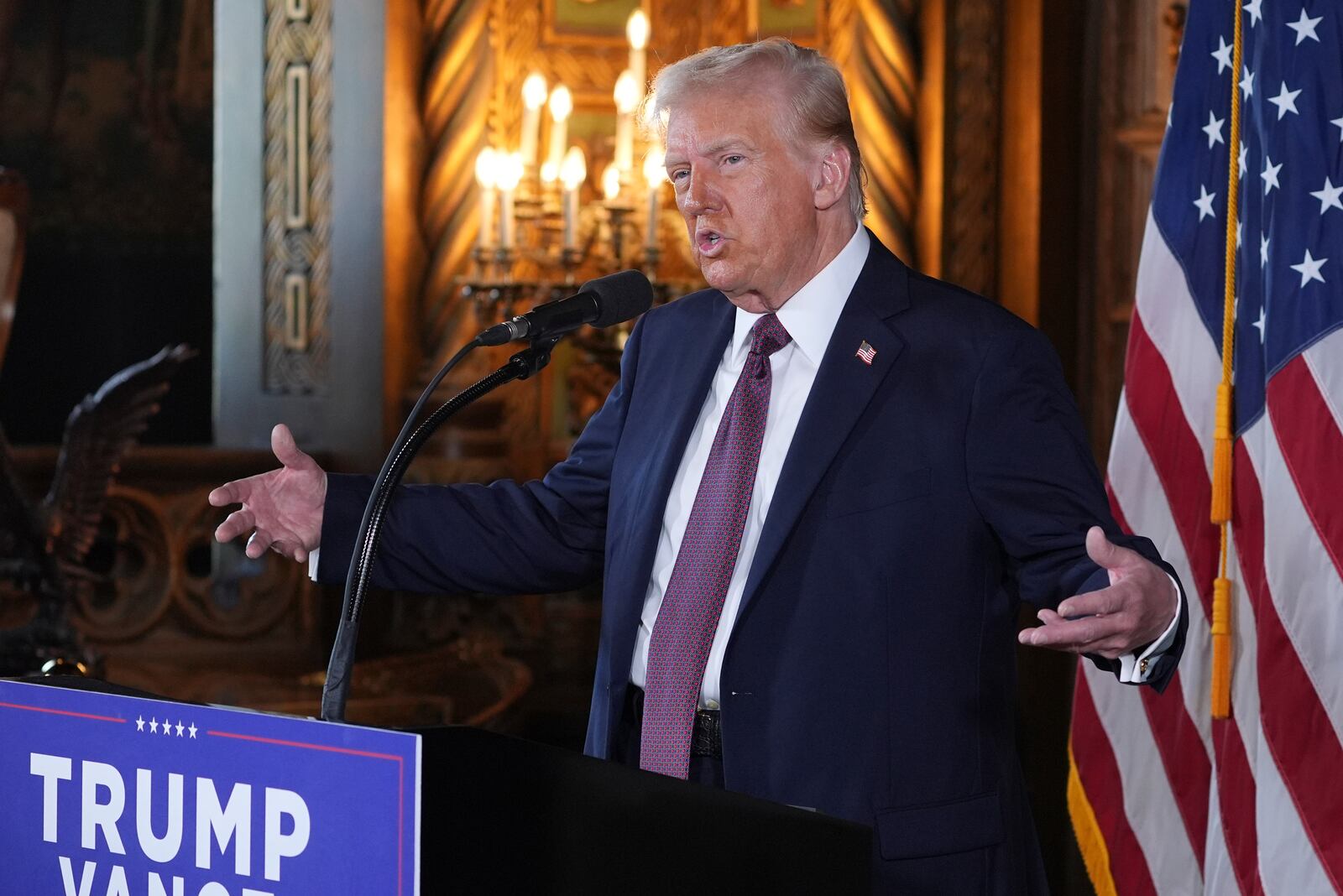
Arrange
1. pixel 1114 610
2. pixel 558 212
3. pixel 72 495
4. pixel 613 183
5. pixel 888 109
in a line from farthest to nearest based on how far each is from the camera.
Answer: pixel 888 109 < pixel 558 212 < pixel 613 183 < pixel 72 495 < pixel 1114 610

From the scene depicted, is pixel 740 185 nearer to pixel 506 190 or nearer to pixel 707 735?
pixel 707 735

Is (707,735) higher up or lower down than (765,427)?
lower down

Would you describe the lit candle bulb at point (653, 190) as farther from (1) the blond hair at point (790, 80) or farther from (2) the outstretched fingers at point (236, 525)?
(2) the outstretched fingers at point (236, 525)

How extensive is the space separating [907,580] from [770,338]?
0.36 metres

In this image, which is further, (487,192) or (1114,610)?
(487,192)

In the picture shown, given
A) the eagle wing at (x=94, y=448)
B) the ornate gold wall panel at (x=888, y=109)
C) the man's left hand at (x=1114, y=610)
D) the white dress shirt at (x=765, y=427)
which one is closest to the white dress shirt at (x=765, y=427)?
the white dress shirt at (x=765, y=427)

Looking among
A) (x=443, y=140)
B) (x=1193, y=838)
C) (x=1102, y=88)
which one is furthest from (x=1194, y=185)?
(x=443, y=140)

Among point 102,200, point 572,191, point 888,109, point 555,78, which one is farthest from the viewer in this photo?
point 102,200

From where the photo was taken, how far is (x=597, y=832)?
128 centimetres

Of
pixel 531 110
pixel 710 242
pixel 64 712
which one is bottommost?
pixel 64 712

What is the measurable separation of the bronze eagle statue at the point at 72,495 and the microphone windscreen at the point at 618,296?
8.43 feet

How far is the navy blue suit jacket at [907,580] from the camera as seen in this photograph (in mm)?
1681

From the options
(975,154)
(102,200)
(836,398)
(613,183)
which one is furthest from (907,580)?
(102,200)

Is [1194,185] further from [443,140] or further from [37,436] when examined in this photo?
[37,436]
